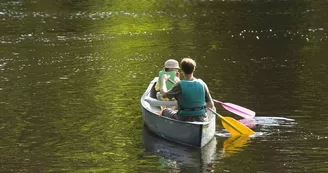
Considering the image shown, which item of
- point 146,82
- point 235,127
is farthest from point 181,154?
point 146,82

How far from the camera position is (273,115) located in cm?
1496

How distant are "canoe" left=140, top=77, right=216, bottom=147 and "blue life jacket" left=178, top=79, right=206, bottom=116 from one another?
25cm

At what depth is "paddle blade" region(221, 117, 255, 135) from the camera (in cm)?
1298

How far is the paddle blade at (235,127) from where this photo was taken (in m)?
13.0

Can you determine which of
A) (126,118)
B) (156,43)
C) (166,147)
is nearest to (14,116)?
Result: (126,118)

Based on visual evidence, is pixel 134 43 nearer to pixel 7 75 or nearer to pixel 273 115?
pixel 7 75

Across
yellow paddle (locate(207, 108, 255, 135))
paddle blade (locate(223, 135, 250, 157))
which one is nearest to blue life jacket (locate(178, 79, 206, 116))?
paddle blade (locate(223, 135, 250, 157))

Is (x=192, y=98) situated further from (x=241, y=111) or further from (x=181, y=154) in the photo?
(x=241, y=111)

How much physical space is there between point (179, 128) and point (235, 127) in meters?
1.24

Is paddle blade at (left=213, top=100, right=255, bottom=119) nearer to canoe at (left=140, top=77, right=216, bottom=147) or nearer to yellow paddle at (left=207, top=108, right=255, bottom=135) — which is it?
canoe at (left=140, top=77, right=216, bottom=147)

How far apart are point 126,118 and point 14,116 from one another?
246 centimetres

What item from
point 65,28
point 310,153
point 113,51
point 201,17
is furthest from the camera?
point 201,17

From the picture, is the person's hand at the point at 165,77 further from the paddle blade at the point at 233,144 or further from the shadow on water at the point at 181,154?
the paddle blade at the point at 233,144

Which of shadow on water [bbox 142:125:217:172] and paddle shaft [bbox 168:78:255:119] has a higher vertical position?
paddle shaft [bbox 168:78:255:119]
